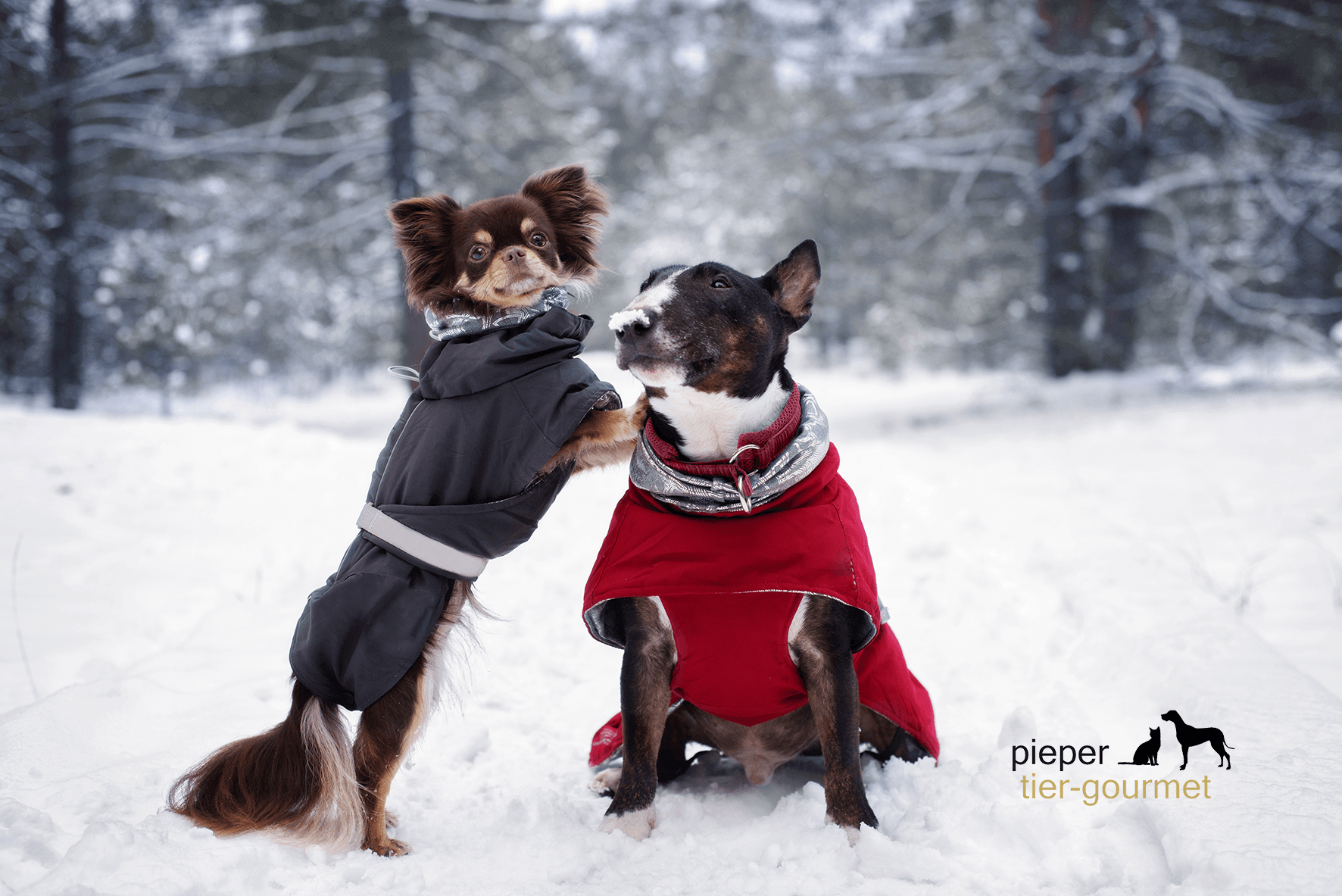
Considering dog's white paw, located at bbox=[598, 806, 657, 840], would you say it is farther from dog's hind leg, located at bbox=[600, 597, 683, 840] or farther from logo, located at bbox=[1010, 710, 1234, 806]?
logo, located at bbox=[1010, 710, 1234, 806]

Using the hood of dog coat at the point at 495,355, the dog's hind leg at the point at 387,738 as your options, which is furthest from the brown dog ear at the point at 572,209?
the dog's hind leg at the point at 387,738

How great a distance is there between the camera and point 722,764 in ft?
10.1

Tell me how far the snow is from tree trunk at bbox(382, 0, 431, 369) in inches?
170

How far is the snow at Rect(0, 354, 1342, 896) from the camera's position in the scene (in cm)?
217

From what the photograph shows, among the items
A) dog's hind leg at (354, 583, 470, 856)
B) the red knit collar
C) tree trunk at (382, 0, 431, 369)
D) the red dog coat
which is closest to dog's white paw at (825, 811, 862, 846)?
the red dog coat

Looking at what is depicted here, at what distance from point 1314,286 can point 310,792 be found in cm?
1915

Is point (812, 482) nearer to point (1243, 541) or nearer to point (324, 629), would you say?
point (324, 629)

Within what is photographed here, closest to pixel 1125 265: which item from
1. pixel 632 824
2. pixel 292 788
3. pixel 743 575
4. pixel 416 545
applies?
pixel 743 575

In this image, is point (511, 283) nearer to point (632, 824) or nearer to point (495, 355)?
point (495, 355)

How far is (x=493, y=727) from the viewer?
11.0 ft

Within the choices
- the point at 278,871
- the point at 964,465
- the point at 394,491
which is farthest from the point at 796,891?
the point at 964,465

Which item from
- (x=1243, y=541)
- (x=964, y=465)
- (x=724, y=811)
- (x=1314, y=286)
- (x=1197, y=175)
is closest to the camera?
(x=724, y=811)

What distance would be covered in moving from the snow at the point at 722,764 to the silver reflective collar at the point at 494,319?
1.15 meters

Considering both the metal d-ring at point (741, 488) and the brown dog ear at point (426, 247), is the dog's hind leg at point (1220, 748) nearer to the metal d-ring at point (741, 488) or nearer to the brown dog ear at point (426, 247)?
the metal d-ring at point (741, 488)
